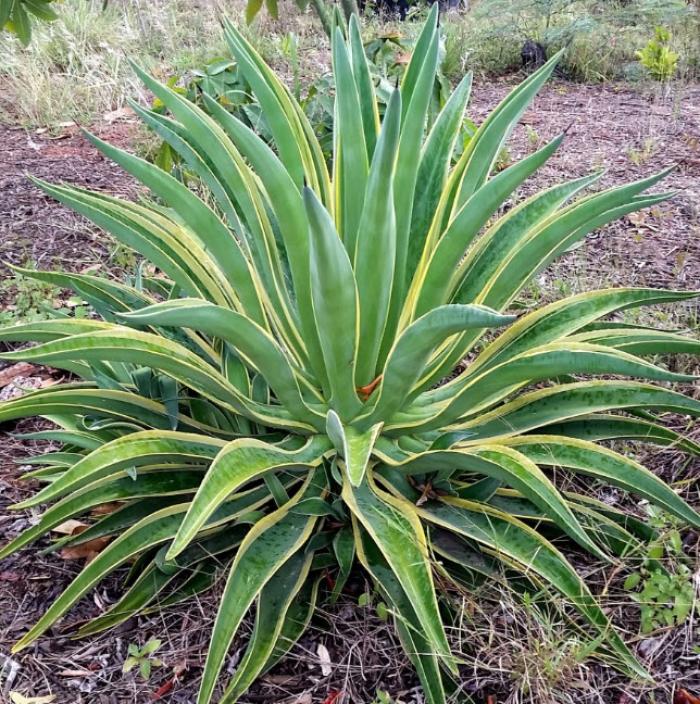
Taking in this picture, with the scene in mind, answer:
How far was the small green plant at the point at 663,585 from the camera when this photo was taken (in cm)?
147

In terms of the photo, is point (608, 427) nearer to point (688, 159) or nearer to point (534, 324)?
point (534, 324)

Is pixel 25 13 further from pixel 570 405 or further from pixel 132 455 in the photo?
pixel 570 405

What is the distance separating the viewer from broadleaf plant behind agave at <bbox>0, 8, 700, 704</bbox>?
4.33 ft

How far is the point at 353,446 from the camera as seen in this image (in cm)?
136

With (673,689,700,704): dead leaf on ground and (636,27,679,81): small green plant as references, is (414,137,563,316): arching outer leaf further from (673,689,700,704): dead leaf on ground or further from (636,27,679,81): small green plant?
(636,27,679,81): small green plant

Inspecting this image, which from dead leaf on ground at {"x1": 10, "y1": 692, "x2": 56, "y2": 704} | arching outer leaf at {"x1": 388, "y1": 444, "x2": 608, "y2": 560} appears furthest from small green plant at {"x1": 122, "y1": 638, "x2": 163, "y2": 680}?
arching outer leaf at {"x1": 388, "y1": 444, "x2": 608, "y2": 560}

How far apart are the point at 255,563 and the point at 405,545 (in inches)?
11.6

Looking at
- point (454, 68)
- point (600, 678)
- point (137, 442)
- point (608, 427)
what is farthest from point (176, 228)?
point (454, 68)

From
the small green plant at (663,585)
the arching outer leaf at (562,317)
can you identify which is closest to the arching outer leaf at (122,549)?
the arching outer leaf at (562,317)

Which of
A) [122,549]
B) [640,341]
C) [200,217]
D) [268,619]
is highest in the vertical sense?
[200,217]

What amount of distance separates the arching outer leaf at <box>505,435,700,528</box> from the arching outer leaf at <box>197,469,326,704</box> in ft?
1.52

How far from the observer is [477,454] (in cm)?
135

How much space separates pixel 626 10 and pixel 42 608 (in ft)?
20.3

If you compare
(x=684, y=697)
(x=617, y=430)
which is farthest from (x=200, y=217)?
(x=684, y=697)
